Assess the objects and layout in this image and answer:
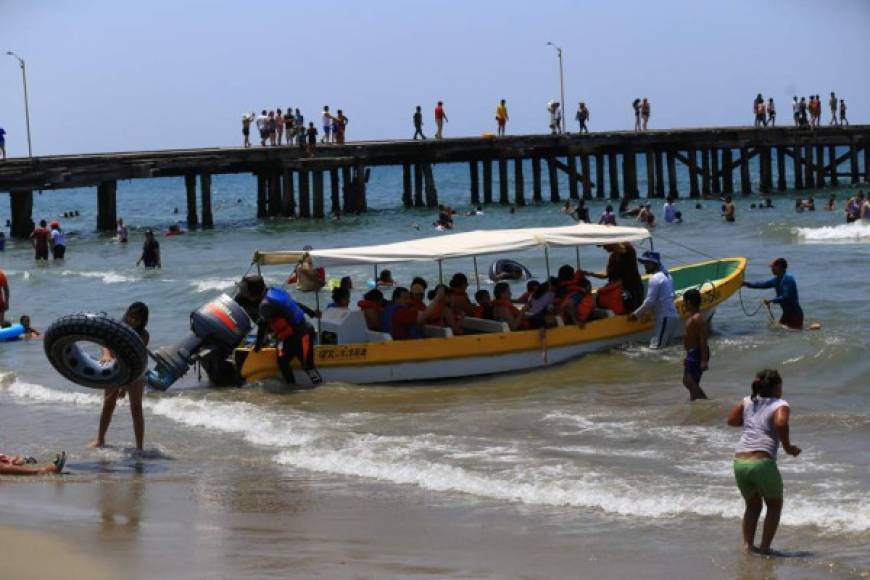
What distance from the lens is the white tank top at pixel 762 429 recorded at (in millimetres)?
8273

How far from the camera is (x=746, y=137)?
51500 mm

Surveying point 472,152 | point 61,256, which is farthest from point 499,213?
point 61,256

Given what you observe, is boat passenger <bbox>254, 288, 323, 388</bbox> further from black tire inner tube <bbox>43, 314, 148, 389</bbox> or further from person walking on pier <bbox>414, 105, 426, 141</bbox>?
person walking on pier <bbox>414, 105, 426, 141</bbox>

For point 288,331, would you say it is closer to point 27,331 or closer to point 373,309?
point 373,309

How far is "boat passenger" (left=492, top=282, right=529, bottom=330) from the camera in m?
16.8

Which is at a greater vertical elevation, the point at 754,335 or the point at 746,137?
the point at 746,137

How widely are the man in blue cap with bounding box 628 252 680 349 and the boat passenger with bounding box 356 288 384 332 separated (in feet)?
9.71

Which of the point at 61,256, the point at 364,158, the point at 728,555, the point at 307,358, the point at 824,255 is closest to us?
the point at 728,555

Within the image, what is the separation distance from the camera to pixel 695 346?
516 inches

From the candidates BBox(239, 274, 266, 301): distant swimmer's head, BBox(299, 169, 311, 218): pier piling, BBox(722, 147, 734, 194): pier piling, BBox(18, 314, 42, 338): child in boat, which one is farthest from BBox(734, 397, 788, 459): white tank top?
BBox(722, 147, 734, 194): pier piling

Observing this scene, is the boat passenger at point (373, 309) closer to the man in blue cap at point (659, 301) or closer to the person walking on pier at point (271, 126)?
the man in blue cap at point (659, 301)

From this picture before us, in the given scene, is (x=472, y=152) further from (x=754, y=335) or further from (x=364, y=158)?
(x=754, y=335)

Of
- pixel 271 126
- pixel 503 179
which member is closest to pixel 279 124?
pixel 271 126

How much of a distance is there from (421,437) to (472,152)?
37037mm
